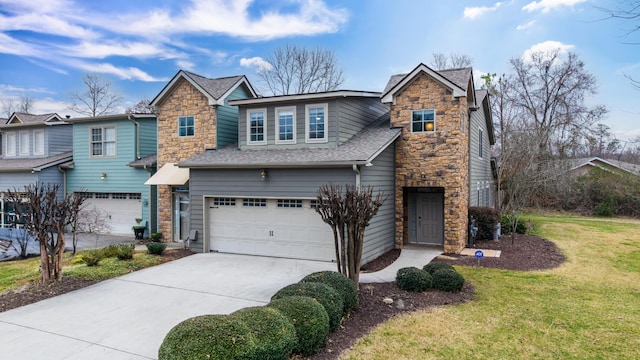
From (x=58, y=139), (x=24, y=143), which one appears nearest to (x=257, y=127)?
(x=58, y=139)

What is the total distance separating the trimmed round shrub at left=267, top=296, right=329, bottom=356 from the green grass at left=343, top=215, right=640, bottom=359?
1.64ft

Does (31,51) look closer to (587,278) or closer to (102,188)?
(102,188)

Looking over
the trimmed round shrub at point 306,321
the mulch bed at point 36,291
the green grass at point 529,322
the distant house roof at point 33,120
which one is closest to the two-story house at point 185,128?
the mulch bed at point 36,291

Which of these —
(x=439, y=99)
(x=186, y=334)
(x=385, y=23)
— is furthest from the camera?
(x=385, y=23)

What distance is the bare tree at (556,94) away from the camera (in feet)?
Answer: 102

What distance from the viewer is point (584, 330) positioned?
684 cm

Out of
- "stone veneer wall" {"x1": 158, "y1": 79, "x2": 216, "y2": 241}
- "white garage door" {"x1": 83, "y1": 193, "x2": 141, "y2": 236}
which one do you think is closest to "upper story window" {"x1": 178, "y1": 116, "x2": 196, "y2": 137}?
"stone veneer wall" {"x1": 158, "y1": 79, "x2": 216, "y2": 241}

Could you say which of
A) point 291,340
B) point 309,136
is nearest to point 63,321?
point 291,340

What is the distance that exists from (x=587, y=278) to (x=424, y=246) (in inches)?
210

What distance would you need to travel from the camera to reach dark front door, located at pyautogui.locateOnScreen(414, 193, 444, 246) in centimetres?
1485

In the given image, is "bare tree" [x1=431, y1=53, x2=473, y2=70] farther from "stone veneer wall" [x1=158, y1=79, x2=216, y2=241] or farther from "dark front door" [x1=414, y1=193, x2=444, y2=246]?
"stone veneer wall" [x1=158, y1=79, x2=216, y2=241]

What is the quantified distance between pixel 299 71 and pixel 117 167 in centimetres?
1729

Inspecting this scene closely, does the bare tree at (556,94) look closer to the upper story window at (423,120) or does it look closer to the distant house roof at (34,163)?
the upper story window at (423,120)

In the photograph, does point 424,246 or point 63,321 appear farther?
point 424,246
